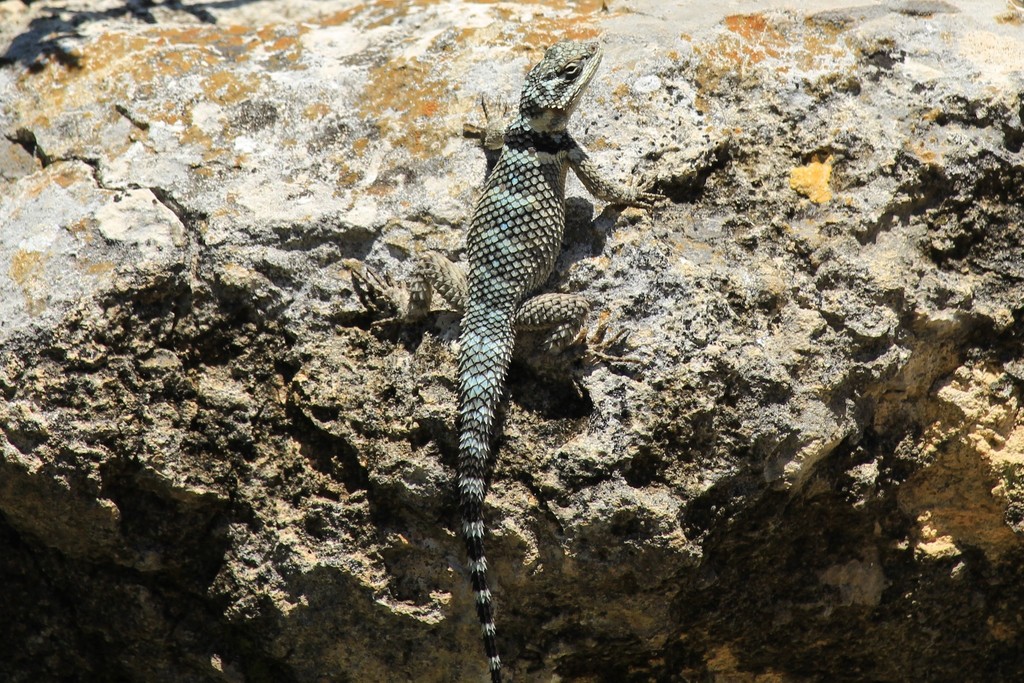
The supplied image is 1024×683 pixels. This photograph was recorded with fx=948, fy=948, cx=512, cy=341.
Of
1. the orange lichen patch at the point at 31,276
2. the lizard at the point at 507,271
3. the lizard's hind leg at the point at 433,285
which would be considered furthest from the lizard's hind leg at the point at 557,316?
the orange lichen patch at the point at 31,276

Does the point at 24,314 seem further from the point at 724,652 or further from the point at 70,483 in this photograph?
the point at 724,652

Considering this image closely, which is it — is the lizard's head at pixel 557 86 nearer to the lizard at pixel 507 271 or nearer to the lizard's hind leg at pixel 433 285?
the lizard at pixel 507 271

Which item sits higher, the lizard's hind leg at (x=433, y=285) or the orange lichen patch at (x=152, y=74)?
the orange lichen patch at (x=152, y=74)

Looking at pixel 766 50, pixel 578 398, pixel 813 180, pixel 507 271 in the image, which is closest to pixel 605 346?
pixel 578 398

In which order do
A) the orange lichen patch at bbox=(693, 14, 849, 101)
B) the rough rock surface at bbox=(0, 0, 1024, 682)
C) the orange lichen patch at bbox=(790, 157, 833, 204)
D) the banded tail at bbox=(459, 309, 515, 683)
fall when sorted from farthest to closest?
the orange lichen patch at bbox=(693, 14, 849, 101), the orange lichen patch at bbox=(790, 157, 833, 204), the rough rock surface at bbox=(0, 0, 1024, 682), the banded tail at bbox=(459, 309, 515, 683)

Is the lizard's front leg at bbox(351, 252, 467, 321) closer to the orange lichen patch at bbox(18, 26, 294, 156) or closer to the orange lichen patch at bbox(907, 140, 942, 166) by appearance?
the orange lichen patch at bbox(18, 26, 294, 156)

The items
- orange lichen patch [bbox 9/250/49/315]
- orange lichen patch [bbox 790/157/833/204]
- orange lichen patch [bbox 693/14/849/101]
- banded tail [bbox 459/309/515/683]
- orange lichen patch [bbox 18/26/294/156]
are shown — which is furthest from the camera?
orange lichen patch [bbox 18/26/294/156]

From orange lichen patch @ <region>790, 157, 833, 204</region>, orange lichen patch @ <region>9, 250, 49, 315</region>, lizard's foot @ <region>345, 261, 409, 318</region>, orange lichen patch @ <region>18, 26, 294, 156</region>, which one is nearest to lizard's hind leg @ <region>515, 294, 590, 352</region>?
lizard's foot @ <region>345, 261, 409, 318</region>
